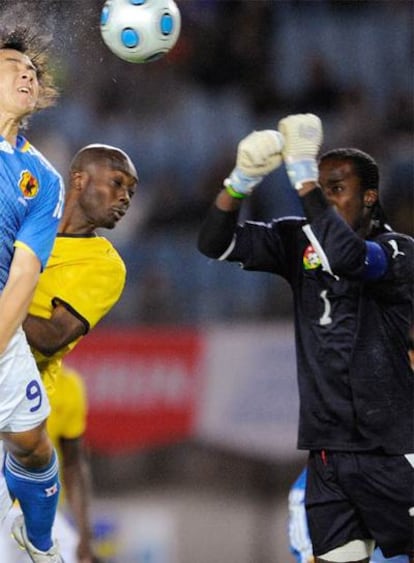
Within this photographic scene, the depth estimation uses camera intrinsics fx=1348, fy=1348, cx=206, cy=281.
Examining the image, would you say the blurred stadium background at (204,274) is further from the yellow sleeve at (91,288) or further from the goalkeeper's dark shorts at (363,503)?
the goalkeeper's dark shorts at (363,503)

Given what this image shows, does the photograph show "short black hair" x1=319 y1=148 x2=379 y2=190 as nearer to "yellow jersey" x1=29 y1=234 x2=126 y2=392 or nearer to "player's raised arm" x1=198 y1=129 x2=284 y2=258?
"player's raised arm" x1=198 y1=129 x2=284 y2=258

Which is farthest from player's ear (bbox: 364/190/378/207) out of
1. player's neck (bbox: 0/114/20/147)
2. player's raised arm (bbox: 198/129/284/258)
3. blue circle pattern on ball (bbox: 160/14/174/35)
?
player's neck (bbox: 0/114/20/147)

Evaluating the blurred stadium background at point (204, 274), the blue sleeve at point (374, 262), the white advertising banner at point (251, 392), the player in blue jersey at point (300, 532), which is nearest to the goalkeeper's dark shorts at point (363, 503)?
the player in blue jersey at point (300, 532)

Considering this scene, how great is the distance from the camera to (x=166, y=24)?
5.13 m

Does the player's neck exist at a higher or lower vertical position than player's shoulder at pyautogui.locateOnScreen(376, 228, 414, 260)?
higher

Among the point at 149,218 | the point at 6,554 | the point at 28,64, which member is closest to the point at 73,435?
the point at 6,554

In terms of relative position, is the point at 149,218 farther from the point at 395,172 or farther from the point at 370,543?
the point at 370,543

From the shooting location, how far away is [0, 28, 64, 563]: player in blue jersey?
444 cm

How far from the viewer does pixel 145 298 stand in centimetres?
826

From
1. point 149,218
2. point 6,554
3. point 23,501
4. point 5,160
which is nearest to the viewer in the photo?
point 5,160

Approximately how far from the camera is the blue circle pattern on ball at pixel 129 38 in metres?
5.07

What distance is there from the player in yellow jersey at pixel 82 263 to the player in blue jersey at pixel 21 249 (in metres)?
0.28

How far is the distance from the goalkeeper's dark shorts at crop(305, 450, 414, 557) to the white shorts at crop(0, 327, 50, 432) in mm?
1071

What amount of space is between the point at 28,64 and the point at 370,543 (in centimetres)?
210
